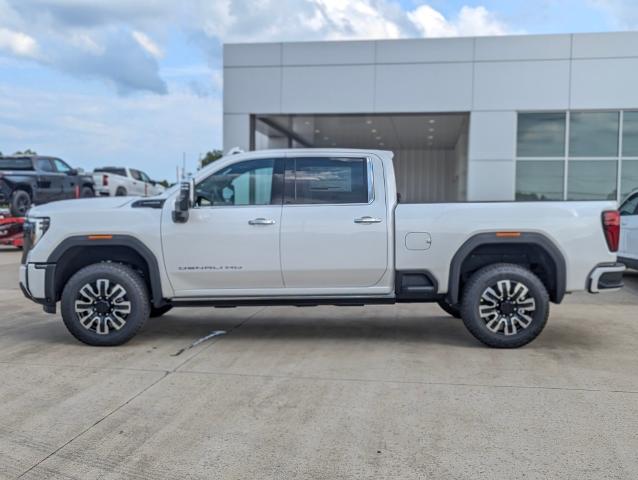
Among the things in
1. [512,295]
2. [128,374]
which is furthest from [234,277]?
[512,295]

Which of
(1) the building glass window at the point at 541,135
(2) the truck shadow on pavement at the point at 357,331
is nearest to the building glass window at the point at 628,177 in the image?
(1) the building glass window at the point at 541,135

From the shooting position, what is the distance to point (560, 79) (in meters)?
17.2

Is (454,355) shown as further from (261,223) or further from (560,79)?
(560,79)

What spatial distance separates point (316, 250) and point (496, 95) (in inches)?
505

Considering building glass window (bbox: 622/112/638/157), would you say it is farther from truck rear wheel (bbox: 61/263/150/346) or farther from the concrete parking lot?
truck rear wheel (bbox: 61/263/150/346)

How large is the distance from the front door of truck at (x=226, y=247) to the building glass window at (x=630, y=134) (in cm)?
1407

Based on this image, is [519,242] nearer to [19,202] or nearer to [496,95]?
[496,95]

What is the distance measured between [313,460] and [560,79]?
16.0m

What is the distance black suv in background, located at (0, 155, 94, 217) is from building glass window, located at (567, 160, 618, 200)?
575 inches

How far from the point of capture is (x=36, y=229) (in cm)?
639

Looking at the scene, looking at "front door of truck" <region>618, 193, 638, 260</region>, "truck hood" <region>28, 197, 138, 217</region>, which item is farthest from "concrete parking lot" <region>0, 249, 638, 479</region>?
"front door of truck" <region>618, 193, 638, 260</region>

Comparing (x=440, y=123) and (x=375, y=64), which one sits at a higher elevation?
(x=375, y=64)

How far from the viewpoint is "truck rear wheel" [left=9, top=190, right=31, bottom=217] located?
17328 millimetres

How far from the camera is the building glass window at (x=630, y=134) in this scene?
17297mm
